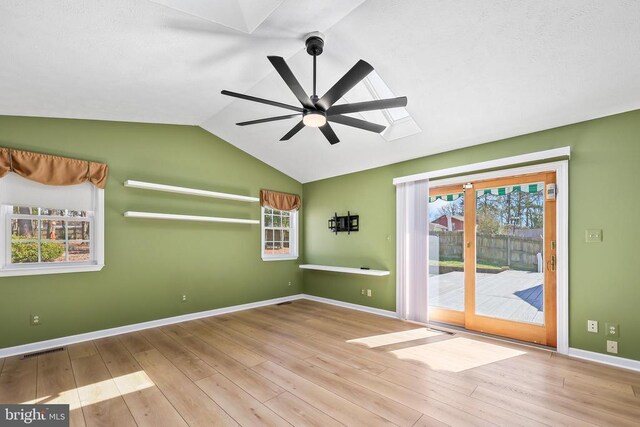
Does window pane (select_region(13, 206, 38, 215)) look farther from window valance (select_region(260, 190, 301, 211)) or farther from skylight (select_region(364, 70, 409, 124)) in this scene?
skylight (select_region(364, 70, 409, 124))

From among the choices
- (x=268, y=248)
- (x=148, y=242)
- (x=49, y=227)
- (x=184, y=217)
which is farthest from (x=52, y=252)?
(x=268, y=248)

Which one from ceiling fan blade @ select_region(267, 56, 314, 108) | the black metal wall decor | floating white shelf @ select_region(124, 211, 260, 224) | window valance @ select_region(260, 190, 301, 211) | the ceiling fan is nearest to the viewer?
ceiling fan blade @ select_region(267, 56, 314, 108)

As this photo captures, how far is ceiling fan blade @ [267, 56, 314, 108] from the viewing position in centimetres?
209

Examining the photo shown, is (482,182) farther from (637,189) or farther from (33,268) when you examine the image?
(33,268)

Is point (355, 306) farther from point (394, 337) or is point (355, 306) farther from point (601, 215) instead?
point (601, 215)

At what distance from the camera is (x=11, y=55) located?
230 cm

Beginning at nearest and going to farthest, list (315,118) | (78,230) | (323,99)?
(323,99) < (315,118) < (78,230)

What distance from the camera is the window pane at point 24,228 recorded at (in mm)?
3357

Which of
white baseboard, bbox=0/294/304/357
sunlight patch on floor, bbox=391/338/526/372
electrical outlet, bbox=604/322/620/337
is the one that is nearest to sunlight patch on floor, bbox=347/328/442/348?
sunlight patch on floor, bbox=391/338/526/372

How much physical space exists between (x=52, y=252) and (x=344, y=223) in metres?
4.39

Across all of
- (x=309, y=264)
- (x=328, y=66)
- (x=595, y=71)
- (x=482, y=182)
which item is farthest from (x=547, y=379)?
(x=309, y=264)

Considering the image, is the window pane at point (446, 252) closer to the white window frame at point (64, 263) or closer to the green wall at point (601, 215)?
the green wall at point (601, 215)

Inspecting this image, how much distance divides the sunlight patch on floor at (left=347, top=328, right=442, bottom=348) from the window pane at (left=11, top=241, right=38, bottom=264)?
13.3ft

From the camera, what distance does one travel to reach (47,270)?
3.42 meters
